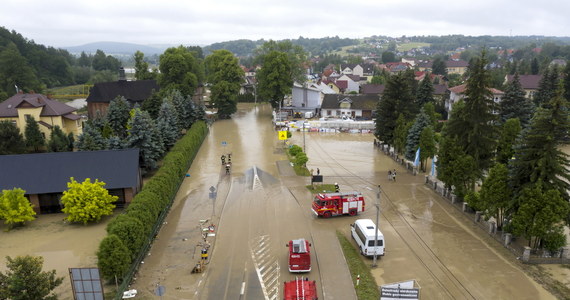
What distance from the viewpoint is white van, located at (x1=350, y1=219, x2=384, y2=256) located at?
21.3 meters

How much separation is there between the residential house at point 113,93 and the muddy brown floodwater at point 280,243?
109 ft

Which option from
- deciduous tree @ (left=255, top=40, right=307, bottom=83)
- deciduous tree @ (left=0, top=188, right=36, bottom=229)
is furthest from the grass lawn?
deciduous tree @ (left=255, top=40, right=307, bottom=83)

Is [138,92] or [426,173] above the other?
[138,92]

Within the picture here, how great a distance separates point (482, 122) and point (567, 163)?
702 cm

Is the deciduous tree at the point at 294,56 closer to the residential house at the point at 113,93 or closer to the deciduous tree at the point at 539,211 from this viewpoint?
the residential house at the point at 113,93

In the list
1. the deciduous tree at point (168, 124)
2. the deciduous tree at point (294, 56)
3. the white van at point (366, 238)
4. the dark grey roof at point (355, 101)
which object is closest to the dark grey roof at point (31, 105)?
the deciduous tree at point (168, 124)

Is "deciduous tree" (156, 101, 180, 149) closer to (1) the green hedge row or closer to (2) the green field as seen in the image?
(1) the green hedge row

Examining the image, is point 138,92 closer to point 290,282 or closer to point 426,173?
point 426,173

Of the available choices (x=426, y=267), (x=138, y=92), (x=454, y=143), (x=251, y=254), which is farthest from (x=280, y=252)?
(x=138, y=92)

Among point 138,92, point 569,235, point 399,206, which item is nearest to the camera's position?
point 569,235

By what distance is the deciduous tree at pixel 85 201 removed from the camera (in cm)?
2503

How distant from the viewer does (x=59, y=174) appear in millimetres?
27797

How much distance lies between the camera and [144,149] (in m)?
36.2

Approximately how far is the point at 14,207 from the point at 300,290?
19.9 m
